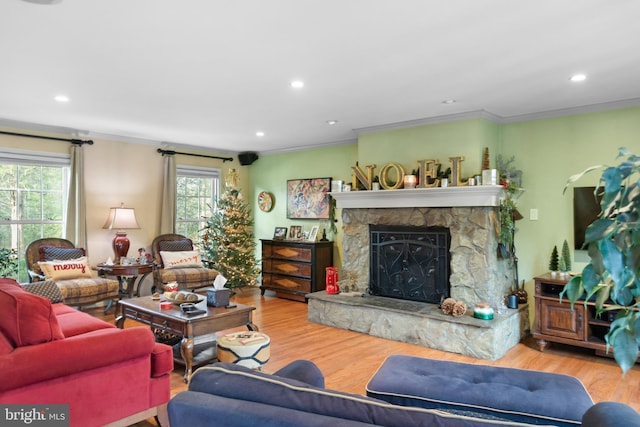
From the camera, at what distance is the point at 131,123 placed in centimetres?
516

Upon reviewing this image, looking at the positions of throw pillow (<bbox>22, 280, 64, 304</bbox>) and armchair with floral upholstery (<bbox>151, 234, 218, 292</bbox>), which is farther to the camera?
armchair with floral upholstery (<bbox>151, 234, 218, 292</bbox>)

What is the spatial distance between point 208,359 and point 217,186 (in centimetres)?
429

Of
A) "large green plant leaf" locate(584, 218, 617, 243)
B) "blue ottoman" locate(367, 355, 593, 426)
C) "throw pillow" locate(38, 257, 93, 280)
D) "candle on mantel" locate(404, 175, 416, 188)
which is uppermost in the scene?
"candle on mantel" locate(404, 175, 416, 188)

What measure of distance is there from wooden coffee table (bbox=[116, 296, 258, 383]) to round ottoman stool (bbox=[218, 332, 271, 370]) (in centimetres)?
24

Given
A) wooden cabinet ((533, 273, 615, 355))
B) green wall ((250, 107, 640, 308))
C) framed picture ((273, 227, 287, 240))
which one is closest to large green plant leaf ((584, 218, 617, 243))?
wooden cabinet ((533, 273, 615, 355))

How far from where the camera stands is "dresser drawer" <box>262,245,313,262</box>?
6268 millimetres

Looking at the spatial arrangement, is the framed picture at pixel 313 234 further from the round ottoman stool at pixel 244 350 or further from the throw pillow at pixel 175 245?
the round ottoman stool at pixel 244 350

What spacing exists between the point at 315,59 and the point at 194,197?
474 centimetres

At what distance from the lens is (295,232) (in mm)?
6949

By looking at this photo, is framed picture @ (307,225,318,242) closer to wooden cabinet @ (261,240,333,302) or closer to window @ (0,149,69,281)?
wooden cabinet @ (261,240,333,302)

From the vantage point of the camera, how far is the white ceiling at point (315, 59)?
2299mm

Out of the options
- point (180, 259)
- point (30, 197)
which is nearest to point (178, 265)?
point (180, 259)

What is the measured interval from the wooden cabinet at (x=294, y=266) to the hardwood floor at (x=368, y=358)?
1.16m

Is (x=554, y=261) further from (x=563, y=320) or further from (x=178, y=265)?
(x=178, y=265)
